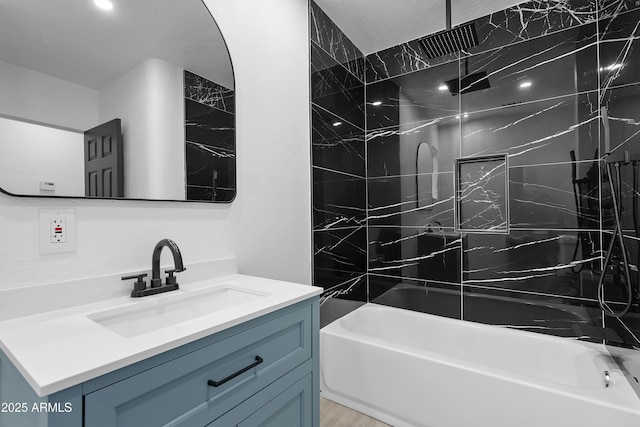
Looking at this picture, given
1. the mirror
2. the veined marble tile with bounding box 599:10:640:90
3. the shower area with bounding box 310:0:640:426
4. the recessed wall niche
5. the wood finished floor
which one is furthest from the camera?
the recessed wall niche

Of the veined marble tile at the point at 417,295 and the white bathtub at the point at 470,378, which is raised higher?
the veined marble tile at the point at 417,295

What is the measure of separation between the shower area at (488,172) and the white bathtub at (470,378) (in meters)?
0.19

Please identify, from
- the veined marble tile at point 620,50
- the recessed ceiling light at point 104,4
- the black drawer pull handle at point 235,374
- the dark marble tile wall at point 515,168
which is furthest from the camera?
the dark marble tile wall at point 515,168

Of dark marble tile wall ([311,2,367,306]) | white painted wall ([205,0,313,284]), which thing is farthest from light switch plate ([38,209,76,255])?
dark marble tile wall ([311,2,367,306])

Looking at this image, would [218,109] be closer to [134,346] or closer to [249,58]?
[249,58]

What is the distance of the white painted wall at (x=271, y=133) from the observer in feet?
5.22

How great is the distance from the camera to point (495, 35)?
230cm

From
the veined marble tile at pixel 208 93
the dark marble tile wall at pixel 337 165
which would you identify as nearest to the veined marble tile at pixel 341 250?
the dark marble tile wall at pixel 337 165

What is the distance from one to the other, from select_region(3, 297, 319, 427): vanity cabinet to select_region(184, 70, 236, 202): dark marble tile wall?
0.69 meters

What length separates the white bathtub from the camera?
1384 millimetres

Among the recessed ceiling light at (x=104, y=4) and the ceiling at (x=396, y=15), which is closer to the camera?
the recessed ceiling light at (x=104, y=4)

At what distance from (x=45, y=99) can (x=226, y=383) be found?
1046 mm

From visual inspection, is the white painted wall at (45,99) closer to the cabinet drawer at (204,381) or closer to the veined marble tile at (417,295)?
the cabinet drawer at (204,381)

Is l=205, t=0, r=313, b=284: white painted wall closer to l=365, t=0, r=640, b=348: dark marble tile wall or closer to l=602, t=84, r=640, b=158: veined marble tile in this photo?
l=365, t=0, r=640, b=348: dark marble tile wall
